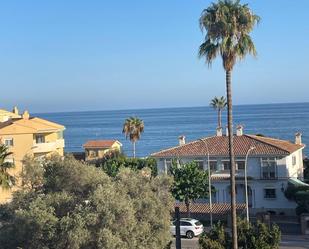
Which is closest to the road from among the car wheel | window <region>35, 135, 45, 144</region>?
the car wheel

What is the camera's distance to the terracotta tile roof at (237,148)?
56.0 metres

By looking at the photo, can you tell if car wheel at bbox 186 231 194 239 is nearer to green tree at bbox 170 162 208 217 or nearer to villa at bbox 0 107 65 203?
green tree at bbox 170 162 208 217

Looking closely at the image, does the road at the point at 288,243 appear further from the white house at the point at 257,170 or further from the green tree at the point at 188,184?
the white house at the point at 257,170

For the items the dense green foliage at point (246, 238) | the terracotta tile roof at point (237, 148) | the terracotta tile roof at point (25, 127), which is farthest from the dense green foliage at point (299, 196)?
the terracotta tile roof at point (25, 127)

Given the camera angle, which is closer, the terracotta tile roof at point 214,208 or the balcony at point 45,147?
the terracotta tile roof at point 214,208

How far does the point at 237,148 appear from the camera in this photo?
190 feet

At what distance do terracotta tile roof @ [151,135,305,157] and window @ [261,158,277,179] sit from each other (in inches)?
31.4

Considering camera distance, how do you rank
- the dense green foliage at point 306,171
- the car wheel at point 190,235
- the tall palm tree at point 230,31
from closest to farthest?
the tall palm tree at point 230,31, the car wheel at point 190,235, the dense green foliage at point 306,171

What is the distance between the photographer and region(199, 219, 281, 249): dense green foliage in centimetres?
3014

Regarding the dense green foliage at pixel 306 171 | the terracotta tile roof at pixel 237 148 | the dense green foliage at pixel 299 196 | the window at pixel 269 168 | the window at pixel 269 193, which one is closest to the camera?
the dense green foliage at pixel 299 196

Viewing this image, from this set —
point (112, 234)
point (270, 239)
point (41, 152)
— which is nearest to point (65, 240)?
point (112, 234)

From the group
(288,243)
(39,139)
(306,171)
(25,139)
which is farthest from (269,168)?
(39,139)

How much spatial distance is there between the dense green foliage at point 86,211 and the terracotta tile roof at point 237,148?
29444mm

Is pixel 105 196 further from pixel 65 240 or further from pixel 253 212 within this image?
pixel 253 212
